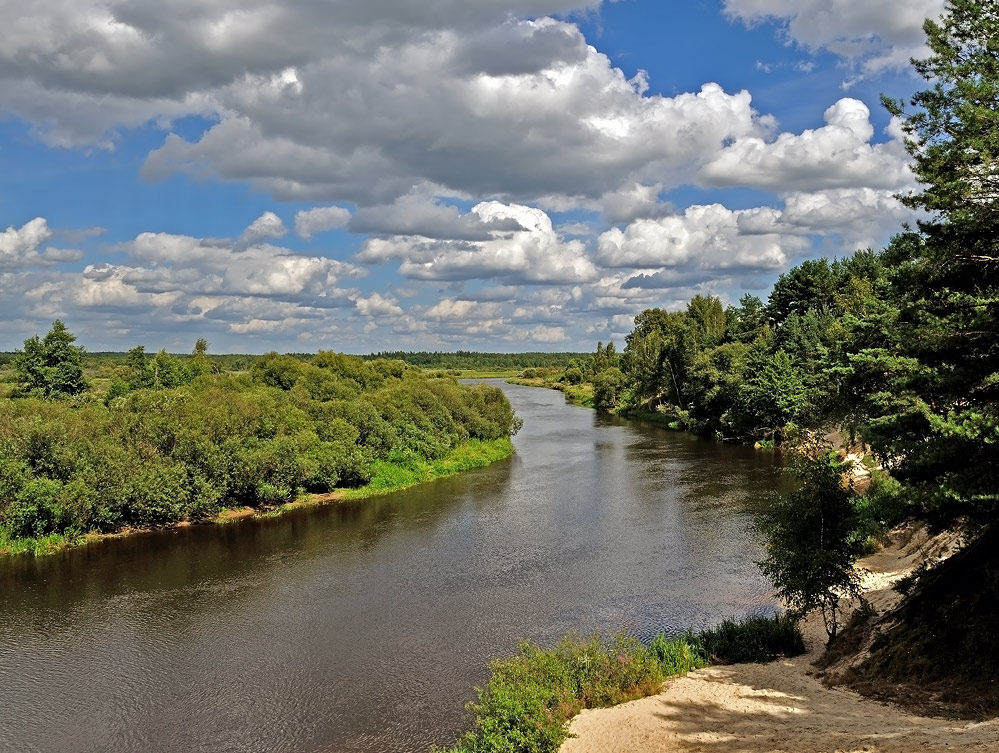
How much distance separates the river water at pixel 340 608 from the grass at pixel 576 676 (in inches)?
85.6

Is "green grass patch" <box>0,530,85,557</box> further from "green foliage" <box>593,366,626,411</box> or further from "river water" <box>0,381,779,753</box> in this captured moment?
"green foliage" <box>593,366,626,411</box>

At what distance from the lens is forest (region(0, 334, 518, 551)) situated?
34.9 meters

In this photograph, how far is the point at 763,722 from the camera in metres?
14.7

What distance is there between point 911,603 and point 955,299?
817 centimetres

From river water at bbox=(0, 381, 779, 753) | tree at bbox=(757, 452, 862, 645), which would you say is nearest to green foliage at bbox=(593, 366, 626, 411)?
river water at bbox=(0, 381, 779, 753)

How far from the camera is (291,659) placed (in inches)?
848

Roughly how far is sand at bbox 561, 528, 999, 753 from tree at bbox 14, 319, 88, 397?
57.4 meters

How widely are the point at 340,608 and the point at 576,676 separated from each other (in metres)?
11.1

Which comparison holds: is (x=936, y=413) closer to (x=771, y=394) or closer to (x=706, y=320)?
(x=771, y=394)

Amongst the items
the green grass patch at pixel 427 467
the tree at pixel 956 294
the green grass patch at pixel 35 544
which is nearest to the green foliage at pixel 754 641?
the tree at pixel 956 294

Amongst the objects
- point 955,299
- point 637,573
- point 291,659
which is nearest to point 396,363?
point 637,573

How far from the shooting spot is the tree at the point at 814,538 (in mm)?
18531

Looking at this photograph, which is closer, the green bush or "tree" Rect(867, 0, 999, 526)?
"tree" Rect(867, 0, 999, 526)

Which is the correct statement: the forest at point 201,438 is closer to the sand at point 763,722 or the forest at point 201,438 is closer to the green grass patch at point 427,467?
the green grass patch at point 427,467
